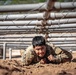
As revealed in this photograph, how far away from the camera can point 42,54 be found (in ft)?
16.9

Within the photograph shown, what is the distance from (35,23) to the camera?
7.86m

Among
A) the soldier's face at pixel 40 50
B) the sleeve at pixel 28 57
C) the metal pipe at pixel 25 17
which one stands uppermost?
the metal pipe at pixel 25 17

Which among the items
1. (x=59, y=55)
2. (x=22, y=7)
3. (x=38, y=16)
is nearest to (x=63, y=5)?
(x=22, y=7)

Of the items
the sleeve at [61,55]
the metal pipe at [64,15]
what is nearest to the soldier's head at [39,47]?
the sleeve at [61,55]

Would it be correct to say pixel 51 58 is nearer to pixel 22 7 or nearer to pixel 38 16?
pixel 22 7

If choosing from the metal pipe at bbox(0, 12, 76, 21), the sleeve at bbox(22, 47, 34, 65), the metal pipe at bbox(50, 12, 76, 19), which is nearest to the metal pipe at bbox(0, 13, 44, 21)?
the metal pipe at bbox(0, 12, 76, 21)

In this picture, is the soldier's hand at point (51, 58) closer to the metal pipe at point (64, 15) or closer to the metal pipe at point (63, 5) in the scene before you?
the metal pipe at point (63, 5)

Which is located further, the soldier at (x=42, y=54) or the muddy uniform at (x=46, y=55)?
the muddy uniform at (x=46, y=55)

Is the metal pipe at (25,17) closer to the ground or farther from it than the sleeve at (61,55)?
farther from it

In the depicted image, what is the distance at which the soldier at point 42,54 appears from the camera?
5.12 m

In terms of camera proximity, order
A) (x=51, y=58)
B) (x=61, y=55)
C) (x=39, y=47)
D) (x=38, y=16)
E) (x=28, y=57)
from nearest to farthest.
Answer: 1. (x=39, y=47)
2. (x=51, y=58)
3. (x=28, y=57)
4. (x=61, y=55)
5. (x=38, y=16)

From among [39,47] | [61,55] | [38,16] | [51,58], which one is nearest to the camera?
[39,47]

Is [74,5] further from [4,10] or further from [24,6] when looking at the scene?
[4,10]

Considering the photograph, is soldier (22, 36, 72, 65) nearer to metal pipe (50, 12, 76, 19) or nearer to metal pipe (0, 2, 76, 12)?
metal pipe (0, 2, 76, 12)
